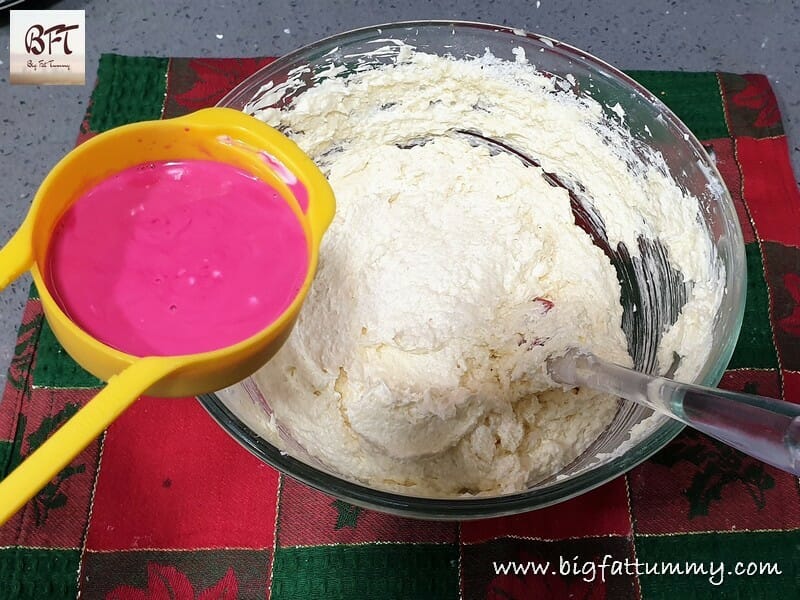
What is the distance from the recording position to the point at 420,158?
3.42 feet

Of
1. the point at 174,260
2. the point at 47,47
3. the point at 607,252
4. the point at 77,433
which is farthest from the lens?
the point at 47,47

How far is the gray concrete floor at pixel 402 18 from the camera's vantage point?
4.28 ft

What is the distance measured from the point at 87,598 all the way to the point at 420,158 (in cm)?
76

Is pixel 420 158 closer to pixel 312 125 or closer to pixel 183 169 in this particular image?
pixel 312 125

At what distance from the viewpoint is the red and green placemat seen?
0.91 meters

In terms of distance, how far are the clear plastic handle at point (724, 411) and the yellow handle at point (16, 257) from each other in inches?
24.0

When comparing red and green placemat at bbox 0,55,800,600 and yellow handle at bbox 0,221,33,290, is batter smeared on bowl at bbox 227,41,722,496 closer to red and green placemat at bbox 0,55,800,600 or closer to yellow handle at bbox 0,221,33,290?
red and green placemat at bbox 0,55,800,600

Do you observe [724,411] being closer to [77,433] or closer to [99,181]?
[77,433]

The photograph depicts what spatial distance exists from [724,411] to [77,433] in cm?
55

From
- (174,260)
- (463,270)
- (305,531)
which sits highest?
Answer: (174,260)

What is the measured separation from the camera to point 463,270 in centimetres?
96

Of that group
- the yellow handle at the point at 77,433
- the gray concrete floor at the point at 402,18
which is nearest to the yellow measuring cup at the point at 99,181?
the yellow handle at the point at 77,433

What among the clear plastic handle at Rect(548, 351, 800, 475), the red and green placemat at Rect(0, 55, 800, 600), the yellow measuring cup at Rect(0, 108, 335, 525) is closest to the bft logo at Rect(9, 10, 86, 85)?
the red and green placemat at Rect(0, 55, 800, 600)

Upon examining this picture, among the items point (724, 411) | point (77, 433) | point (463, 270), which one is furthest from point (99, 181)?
point (724, 411)
